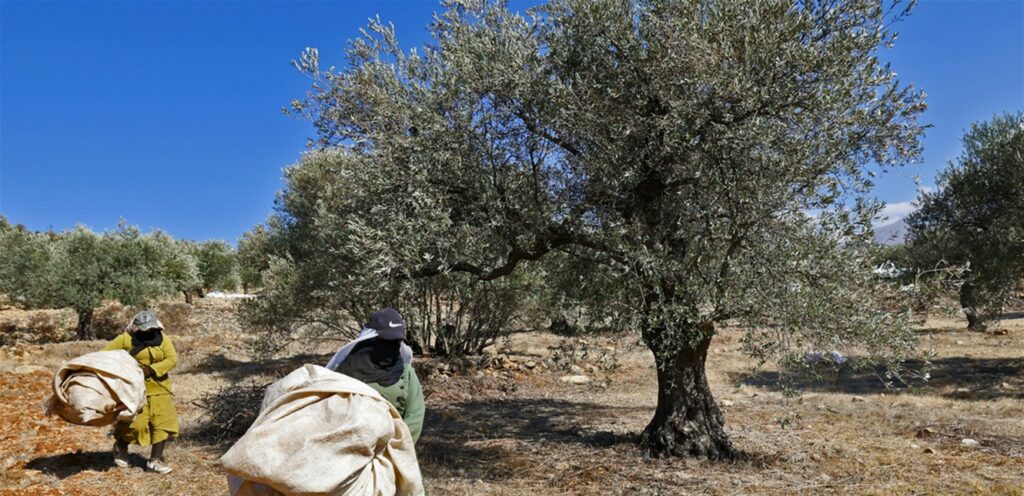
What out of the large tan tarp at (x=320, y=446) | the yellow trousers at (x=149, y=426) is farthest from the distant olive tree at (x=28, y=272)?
the large tan tarp at (x=320, y=446)

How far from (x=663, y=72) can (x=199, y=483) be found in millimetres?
7227

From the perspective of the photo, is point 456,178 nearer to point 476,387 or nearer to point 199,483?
point 199,483

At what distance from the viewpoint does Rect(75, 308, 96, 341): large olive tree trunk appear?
75.7 feet

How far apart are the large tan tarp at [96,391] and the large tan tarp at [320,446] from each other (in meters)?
5.02

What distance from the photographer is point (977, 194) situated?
1652 centimetres

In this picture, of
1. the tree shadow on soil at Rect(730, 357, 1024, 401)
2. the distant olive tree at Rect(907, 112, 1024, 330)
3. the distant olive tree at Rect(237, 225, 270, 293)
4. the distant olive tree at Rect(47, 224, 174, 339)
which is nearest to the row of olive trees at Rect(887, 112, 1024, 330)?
the distant olive tree at Rect(907, 112, 1024, 330)

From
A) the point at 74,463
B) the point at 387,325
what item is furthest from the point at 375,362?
the point at 74,463

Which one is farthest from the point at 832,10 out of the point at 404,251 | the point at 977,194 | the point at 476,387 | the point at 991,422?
the point at 977,194

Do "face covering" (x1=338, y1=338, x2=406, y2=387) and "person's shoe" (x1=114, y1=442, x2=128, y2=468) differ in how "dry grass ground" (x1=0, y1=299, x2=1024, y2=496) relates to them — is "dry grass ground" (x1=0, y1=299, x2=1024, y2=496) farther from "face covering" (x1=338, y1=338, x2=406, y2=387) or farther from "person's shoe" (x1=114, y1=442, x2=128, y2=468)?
"face covering" (x1=338, y1=338, x2=406, y2=387)

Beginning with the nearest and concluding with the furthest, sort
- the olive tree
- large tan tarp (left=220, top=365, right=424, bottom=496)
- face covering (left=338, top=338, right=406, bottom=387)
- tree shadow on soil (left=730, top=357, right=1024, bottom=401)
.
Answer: large tan tarp (left=220, top=365, right=424, bottom=496) → face covering (left=338, top=338, right=406, bottom=387) → the olive tree → tree shadow on soil (left=730, top=357, right=1024, bottom=401)

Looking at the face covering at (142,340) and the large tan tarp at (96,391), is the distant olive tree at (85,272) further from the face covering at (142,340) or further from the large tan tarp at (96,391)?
the large tan tarp at (96,391)

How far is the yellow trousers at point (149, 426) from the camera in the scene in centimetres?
789

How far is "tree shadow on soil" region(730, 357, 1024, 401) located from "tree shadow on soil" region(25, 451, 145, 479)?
11.2 m

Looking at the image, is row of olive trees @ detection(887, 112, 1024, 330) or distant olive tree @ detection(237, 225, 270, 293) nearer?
row of olive trees @ detection(887, 112, 1024, 330)
